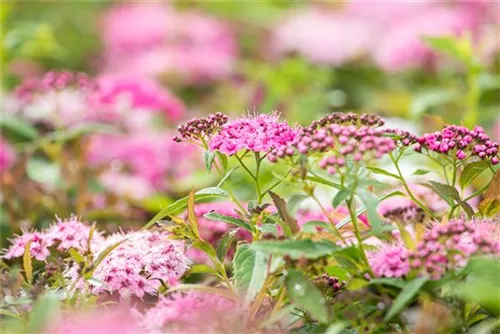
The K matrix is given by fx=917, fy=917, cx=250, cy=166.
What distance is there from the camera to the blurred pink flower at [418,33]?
2.75 m

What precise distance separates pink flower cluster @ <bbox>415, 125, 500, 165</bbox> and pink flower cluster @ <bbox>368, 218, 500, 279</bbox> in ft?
0.43

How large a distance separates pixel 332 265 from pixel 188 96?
2.04 meters

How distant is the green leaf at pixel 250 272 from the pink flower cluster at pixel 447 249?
166mm

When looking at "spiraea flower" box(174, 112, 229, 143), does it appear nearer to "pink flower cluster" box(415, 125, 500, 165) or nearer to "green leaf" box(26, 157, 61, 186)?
"pink flower cluster" box(415, 125, 500, 165)

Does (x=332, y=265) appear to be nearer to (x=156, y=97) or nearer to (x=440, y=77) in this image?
(x=156, y=97)

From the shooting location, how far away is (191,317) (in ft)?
3.17

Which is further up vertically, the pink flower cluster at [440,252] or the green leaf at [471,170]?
the green leaf at [471,170]

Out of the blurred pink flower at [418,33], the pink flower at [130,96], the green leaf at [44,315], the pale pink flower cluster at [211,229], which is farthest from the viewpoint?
the blurred pink flower at [418,33]

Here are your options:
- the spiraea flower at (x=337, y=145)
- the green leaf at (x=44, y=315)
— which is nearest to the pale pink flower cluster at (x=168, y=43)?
the spiraea flower at (x=337, y=145)

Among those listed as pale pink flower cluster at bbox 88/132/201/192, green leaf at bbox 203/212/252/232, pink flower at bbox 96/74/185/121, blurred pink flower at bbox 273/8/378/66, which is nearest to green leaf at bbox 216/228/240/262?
green leaf at bbox 203/212/252/232

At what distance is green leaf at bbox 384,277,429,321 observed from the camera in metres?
0.95

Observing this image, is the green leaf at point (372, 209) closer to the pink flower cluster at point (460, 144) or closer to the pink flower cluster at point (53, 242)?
the pink flower cluster at point (460, 144)

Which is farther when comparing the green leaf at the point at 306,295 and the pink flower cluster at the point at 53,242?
the pink flower cluster at the point at 53,242

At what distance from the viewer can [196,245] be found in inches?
44.8
